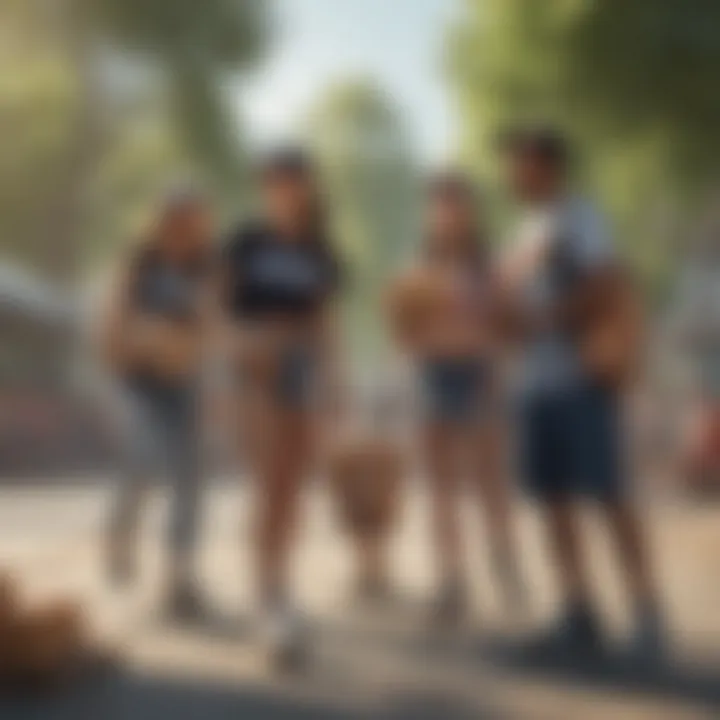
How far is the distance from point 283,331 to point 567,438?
242 millimetres

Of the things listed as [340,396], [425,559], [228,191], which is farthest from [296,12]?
[425,559]

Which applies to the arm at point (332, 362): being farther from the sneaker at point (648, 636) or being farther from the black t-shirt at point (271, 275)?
the sneaker at point (648, 636)

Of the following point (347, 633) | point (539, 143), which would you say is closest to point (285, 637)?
point (347, 633)

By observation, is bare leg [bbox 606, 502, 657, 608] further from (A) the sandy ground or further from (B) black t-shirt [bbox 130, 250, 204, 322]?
(B) black t-shirt [bbox 130, 250, 204, 322]

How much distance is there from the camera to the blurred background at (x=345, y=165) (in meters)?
1.06

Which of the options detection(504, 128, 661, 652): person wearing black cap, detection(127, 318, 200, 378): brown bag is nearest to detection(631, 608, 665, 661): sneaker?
detection(504, 128, 661, 652): person wearing black cap

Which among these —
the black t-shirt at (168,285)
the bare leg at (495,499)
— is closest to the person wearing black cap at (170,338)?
the black t-shirt at (168,285)

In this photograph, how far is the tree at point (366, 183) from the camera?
1054mm

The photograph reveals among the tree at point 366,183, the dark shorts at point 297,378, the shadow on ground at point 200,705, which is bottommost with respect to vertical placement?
the shadow on ground at point 200,705

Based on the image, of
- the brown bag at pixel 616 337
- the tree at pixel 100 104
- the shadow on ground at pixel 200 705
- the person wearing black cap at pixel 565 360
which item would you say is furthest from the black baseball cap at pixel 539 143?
the shadow on ground at pixel 200 705

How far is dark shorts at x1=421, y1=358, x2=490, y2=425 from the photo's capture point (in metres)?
1.06

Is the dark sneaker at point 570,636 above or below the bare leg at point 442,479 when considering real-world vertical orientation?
below

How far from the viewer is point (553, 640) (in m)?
1.07

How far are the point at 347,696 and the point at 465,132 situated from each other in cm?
46
